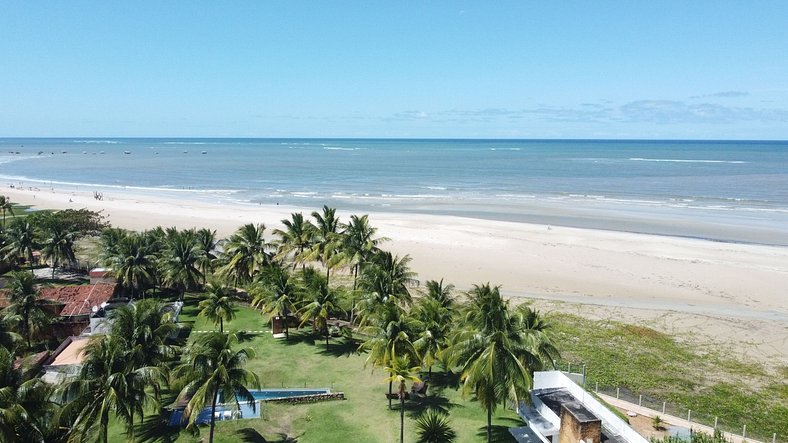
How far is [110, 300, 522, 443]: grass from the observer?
21.5m

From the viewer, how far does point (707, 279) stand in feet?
146

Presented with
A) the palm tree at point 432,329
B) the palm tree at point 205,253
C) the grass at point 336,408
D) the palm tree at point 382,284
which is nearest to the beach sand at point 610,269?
the palm tree at point 382,284

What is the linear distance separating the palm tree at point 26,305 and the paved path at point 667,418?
96.3ft

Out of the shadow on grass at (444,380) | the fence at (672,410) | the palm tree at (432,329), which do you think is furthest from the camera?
the shadow on grass at (444,380)

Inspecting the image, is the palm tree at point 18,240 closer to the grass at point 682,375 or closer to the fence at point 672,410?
the fence at point 672,410

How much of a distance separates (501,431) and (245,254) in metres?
21.4

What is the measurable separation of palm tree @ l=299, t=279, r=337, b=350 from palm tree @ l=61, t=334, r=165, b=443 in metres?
11.4

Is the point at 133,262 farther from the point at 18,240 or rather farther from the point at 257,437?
the point at 257,437

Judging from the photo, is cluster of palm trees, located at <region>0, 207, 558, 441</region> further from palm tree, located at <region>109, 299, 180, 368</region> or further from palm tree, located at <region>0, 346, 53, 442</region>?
palm tree, located at <region>0, 346, 53, 442</region>

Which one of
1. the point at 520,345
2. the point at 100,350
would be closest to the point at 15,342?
the point at 100,350

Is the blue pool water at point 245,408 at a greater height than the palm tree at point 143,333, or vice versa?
the palm tree at point 143,333

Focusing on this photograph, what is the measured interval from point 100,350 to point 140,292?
20710mm

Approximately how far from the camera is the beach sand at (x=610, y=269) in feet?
116

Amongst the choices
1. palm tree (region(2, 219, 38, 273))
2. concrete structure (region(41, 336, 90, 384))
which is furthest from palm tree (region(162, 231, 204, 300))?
palm tree (region(2, 219, 38, 273))
